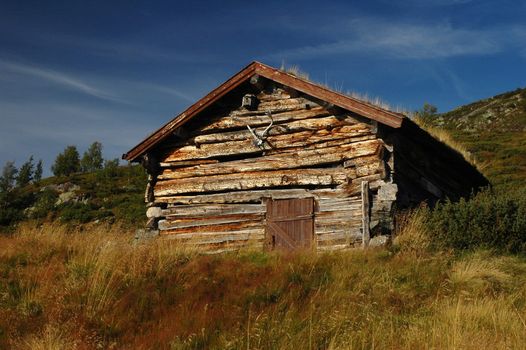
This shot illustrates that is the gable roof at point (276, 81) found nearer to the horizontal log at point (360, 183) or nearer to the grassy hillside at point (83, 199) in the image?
the horizontal log at point (360, 183)

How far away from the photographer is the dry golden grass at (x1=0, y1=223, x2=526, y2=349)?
19.1 feet

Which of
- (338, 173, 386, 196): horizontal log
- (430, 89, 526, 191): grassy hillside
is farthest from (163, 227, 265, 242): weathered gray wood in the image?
(430, 89, 526, 191): grassy hillside

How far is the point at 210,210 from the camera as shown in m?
13.3

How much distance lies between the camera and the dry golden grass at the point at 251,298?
5.81m

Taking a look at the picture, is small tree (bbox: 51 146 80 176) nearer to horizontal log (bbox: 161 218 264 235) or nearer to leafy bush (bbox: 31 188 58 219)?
leafy bush (bbox: 31 188 58 219)

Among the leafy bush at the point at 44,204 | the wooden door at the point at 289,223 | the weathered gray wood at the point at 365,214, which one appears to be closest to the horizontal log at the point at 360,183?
the weathered gray wood at the point at 365,214

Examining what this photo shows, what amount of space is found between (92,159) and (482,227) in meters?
73.3

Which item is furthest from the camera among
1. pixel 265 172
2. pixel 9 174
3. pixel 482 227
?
pixel 9 174

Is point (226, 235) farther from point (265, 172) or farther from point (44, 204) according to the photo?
point (44, 204)

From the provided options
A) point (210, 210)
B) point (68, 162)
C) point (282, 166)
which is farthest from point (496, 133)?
point (68, 162)

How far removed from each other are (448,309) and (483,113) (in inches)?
2443

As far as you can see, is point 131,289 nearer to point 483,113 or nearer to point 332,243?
point 332,243

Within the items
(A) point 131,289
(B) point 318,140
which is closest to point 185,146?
(B) point 318,140

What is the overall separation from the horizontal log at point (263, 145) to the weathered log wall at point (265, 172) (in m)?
0.02
